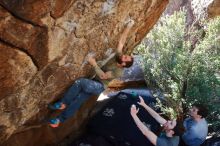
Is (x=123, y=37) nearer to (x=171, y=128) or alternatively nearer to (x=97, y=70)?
(x=97, y=70)

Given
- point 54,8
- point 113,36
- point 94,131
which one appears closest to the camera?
point 54,8

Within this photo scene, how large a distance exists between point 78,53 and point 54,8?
1.12m

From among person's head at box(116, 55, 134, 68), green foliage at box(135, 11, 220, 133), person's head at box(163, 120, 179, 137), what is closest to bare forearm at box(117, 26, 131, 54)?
person's head at box(116, 55, 134, 68)

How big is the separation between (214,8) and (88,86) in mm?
7757

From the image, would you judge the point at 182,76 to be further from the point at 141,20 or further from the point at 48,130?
the point at 48,130

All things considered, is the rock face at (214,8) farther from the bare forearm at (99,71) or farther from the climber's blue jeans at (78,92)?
the climber's blue jeans at (78,92)

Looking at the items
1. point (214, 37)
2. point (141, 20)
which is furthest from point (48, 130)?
point (214, 37)

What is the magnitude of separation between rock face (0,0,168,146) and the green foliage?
2.55m

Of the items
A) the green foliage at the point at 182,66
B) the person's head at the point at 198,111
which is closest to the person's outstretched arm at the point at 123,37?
the person's head at the point at 198,111

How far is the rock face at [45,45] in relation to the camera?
16.6ft

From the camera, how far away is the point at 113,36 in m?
6.64

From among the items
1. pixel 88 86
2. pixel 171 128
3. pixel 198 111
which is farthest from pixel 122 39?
pixel 198 111

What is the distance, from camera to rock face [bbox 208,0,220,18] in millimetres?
12719

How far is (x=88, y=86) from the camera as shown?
629cm
